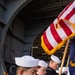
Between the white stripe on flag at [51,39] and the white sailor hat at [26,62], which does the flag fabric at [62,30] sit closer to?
the white stripe on flag at [51,39]

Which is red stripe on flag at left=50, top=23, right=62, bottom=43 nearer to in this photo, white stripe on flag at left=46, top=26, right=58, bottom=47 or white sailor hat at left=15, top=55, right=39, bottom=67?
white stripe on flag at left=46, top=26, right=58, bottom=47

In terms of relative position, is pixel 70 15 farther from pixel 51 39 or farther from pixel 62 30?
pixel 51 39

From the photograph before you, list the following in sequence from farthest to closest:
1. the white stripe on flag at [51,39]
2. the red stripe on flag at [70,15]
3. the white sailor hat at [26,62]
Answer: the white stripe on flag at [51,39], the red stripe on flag at [70,15], the white sailor hat at [26,62]

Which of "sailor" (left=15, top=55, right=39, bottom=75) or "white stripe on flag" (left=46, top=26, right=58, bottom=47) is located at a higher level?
"white stripe on flag" (left=46, top=26, right=58, bottom=47)

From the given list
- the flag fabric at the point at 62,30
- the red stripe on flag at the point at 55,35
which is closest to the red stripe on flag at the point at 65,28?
the flag fabric at the point at 62,30

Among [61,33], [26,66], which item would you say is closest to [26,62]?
[26,66]

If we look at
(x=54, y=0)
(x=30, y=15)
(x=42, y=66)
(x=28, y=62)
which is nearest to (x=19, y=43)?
(x=30, y=15)

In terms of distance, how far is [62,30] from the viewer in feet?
9.39

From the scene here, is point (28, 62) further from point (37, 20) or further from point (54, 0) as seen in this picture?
point (37, 20)

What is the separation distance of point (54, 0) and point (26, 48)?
7.79ft

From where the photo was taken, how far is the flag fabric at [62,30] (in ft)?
9.21

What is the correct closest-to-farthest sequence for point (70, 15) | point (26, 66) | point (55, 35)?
point (26, 66) < point (70, 15) < point (55, 35)

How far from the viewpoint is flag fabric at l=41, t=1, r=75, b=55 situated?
2.81 m

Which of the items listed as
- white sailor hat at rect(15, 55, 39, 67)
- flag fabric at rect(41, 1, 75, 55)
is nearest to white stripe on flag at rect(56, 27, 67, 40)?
flag fabric at rect(41, 1, 75, 55)
